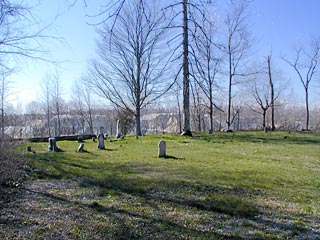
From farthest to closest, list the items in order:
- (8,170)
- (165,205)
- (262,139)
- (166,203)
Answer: (262,139), (8,170), (166,203), (165,205)

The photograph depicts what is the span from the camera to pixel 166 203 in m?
4.88

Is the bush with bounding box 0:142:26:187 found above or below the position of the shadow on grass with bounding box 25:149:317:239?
above

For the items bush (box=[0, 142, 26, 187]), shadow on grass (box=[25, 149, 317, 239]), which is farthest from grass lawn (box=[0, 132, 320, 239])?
bush (box=[0, 142, 26, 187])

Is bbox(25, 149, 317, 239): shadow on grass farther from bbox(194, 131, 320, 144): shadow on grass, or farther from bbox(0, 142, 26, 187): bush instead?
bbox(194, 131, 320, 144): shadow on grass

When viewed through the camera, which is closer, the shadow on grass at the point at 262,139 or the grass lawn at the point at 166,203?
the grass lawn at the point at 166,203

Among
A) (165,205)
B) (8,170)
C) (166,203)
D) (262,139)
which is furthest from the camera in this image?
(262,139)

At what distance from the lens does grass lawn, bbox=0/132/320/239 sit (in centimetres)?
362

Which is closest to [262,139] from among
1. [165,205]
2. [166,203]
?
[166,203]

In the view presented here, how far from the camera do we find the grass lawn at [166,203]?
11.9 feet

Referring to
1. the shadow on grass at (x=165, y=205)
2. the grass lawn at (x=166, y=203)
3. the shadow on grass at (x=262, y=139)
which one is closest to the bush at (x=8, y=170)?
the grass lawn at (x=166, y=203)

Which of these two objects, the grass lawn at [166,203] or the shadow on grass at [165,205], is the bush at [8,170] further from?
the shadow on grass at [165,205]

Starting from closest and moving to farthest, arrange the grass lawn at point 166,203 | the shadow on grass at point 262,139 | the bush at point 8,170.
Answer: the grass lawn at point 166,203 < the bush at point 8,170 < the shadow on grass at point 262,139

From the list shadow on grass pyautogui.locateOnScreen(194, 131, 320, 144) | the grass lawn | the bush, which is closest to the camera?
the grass lawn

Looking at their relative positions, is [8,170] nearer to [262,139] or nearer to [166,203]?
[166,203]
